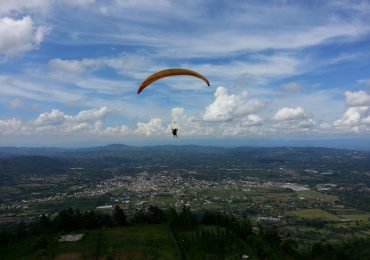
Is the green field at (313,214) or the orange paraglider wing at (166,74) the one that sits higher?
the orange paraglider wing at (166,74)

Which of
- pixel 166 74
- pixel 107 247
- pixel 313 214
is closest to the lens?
pixel 166 74

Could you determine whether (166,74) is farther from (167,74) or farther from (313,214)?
A: (313,214)

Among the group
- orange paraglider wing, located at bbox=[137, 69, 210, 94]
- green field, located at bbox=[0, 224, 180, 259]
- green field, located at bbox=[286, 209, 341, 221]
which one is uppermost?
orange paraglider wing, located at bbox=[137, 69, 210, 94]

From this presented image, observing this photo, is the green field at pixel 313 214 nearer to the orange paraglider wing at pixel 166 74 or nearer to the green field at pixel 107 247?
the green field at pixel 107 247

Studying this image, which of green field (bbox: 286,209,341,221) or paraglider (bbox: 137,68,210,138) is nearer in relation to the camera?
paraglider (bbox: 137,68,210,138)

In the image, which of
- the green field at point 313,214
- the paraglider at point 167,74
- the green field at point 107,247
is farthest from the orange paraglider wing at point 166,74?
the green field at point 313,214

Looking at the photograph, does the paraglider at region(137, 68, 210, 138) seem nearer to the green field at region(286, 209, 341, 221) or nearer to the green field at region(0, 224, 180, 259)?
the green field at region(0, 224, 180, 259)

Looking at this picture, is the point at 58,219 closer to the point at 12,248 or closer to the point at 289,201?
the point at 12,248

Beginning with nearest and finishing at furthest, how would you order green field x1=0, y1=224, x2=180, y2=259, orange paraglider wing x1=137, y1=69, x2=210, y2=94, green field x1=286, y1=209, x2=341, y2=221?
orange paraglider wing x1=137, y1=69, x2=210, y2=94 < green field x1=0, y1=224, x2=180, y2=259 < green field x1=286, y1=209, x2=341, y2=221

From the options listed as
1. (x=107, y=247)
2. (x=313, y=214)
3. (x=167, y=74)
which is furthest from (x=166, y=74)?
(x=313, y=214)

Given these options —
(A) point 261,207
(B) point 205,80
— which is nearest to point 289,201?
(A) point 261,207

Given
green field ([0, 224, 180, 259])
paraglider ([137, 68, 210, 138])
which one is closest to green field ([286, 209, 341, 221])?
green field ([0, 224, 180, 259])
